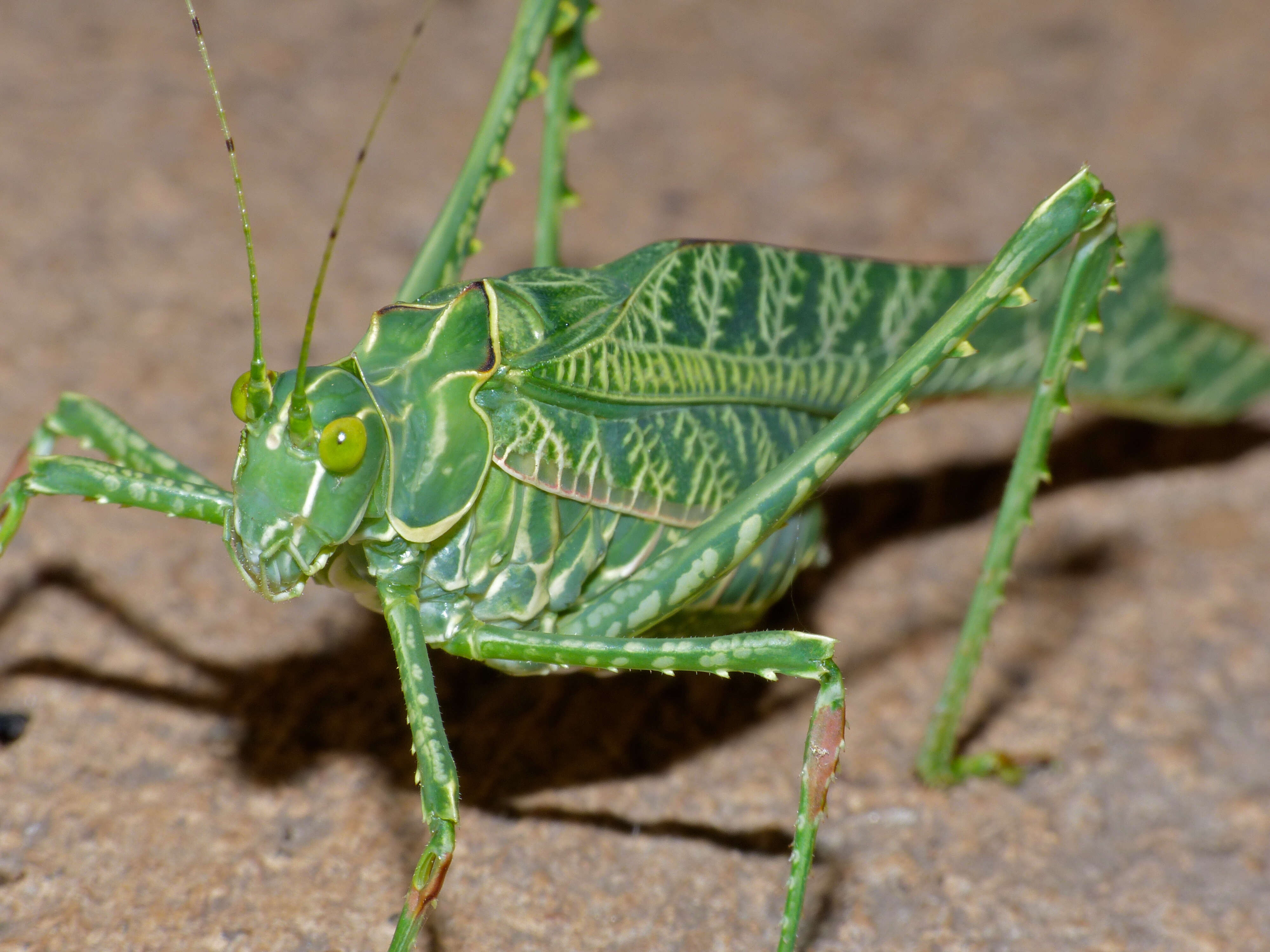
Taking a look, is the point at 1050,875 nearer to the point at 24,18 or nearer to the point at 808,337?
the point at 808,337

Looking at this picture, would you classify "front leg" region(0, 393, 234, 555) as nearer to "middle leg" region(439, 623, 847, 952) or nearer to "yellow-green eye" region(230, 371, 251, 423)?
"yellow-green eye" region(230, 371, 251, 423)

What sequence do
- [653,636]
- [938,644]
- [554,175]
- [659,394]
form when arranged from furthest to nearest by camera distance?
[938,644] < [554,175] < [653,636] < [659,394]

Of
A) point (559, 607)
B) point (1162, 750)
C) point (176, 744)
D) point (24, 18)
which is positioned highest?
point (24, 18)

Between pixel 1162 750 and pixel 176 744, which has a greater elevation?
pixel 1162 750

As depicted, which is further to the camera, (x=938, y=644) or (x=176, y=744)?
(x=938, y=644)

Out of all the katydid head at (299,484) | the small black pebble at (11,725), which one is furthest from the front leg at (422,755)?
the small black pebble at (11,725)

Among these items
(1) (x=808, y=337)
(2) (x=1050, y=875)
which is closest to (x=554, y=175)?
(1) (x=808, y=337)

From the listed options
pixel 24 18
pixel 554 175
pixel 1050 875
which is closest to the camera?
pixel 1050 875

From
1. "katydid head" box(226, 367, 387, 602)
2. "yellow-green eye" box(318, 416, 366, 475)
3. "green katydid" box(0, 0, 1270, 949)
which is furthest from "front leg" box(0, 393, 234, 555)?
"yellow-green eye" box(318, 416, 366, 475)
